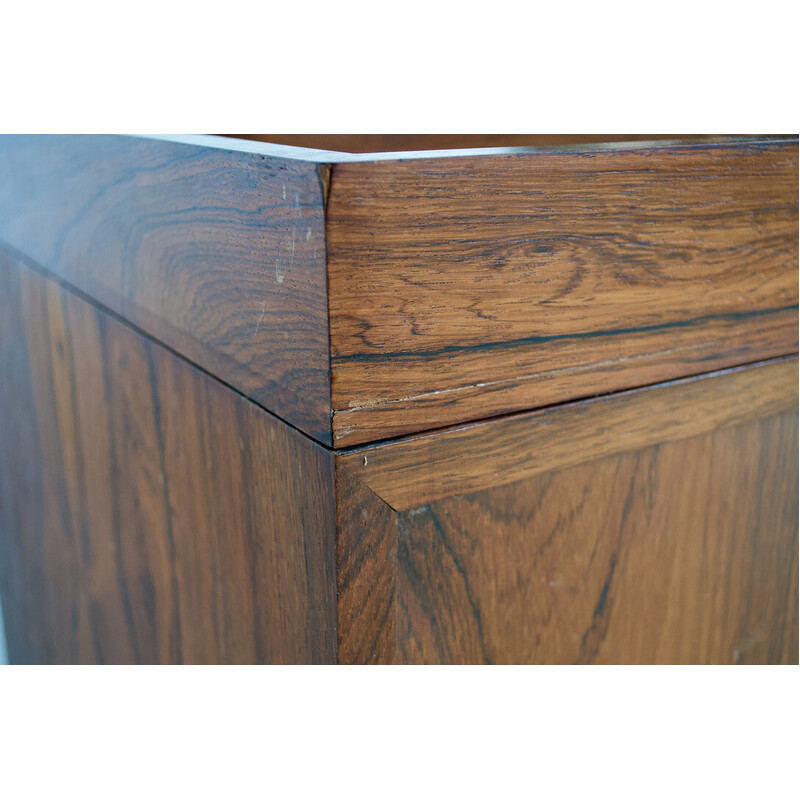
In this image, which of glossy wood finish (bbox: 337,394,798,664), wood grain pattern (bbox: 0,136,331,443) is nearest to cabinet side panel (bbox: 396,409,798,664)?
glossy wood finish (bbox: 337,394,798,664)

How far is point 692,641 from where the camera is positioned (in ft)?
2.11

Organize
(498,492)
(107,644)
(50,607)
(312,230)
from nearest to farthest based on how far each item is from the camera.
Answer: (312,230) < (498,492) < (107,644) < (50,607)

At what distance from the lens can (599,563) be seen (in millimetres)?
577

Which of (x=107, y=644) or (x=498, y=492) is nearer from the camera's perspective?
(x=498, y=492)

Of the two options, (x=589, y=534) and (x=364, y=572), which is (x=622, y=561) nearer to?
(x=589, y=534)

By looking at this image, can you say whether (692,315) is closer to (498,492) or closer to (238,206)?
(498,492)

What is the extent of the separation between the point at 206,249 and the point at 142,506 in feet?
0.89

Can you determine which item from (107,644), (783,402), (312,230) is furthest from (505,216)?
(107,644)

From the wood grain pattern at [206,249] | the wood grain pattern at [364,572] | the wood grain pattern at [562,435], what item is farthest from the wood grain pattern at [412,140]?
the wood grain pattern at [364,572]

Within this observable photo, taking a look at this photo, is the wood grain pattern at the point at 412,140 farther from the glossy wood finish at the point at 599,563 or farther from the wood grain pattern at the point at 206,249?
the glossy wood finish at the point at 599,563

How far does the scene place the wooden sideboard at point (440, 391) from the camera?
0.44 metres

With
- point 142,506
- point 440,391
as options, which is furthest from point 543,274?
point 142,506

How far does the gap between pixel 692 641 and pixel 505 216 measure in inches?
14.4

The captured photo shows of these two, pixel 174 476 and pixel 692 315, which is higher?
pixel 692 315
